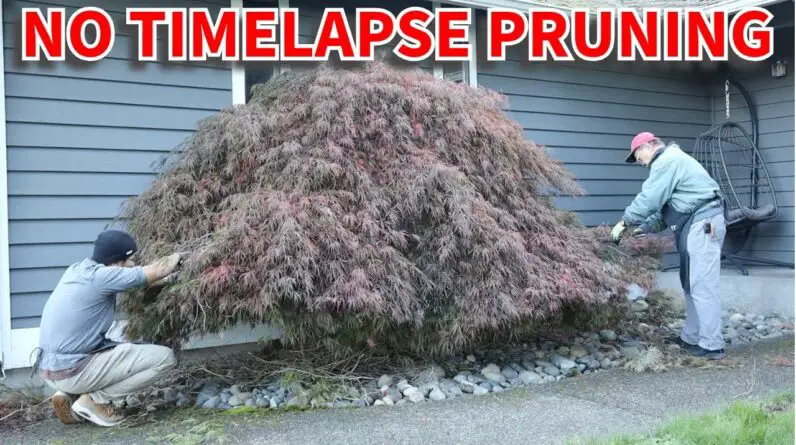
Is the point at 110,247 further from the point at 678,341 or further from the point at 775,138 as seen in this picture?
the point at 775,138

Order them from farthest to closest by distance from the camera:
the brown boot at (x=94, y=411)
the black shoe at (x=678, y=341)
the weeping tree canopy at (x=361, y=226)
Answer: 1. the black shoe at (x=678, y=341)
2. the weeping tree canopy at (x=361, y=226)
3. the brown boot at (x=94, y=411)

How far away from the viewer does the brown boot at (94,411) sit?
385 centimetres

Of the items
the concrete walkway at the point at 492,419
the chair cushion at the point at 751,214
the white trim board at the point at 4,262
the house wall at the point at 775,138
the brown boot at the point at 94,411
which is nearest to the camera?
the concrete walkway at the point at 492,419

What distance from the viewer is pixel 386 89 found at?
4754mm

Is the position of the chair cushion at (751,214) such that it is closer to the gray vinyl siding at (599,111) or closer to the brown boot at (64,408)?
the gray vinyl siding at (599,111)

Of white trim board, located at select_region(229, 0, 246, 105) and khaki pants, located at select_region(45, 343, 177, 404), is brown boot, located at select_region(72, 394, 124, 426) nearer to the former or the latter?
khaki pants, located at select_region(45, 343, 177, 404)

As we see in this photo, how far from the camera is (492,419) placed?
3.73m

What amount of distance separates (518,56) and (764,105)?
2894 millimetres

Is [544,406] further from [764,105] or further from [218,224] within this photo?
[764,105]

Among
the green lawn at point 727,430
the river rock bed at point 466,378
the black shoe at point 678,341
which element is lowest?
the river rock bed at point 466,378

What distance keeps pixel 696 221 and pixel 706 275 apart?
38 cm

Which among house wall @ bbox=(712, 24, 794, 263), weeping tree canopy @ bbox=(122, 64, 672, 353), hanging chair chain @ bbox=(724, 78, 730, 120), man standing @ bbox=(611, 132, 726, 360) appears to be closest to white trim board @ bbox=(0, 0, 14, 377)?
weeping tree canopy @ bbox=(122, 64, 672, 353)

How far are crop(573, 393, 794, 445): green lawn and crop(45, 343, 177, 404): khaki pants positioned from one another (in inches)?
91.1

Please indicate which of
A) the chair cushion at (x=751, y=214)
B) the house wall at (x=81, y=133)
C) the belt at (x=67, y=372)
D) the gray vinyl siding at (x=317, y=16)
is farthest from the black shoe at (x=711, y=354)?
the belt at (x=67, y=372)
